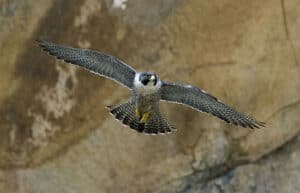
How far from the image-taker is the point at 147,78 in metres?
6.18

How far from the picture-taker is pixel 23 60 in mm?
7184

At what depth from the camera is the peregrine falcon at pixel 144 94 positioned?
6.29 m

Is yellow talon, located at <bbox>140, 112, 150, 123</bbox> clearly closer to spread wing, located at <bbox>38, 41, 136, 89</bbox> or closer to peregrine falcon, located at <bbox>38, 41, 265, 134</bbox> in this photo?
peregrine falcon, located at <bbox>38, 41, 265, 134</bbox>

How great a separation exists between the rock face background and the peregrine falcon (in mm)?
587

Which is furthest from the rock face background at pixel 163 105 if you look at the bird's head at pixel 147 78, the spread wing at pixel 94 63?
the bird's head at pixel 147 78

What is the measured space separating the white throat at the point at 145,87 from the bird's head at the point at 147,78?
1 centimetres

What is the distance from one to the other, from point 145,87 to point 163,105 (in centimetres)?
88

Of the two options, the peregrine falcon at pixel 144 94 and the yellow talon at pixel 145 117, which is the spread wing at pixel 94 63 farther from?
the yellow talon at pixel 145 117

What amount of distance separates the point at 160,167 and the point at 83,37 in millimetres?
1040

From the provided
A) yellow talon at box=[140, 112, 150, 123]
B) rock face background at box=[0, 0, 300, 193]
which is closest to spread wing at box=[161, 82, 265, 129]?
yellow talon at box=[140, 112, 150, 123]

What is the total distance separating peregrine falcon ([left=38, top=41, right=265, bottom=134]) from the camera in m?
6.29

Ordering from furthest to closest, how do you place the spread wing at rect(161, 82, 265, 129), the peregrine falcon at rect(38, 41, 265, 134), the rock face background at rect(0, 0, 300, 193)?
the rock face background at rect(0, 0, 300, 193)
the spread wing at rect(161, 82, 265, 129)
the peregrine falcon at rect(38, 41, 265, 134)

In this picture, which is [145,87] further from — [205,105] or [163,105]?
[163,105]

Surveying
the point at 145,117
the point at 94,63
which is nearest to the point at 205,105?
the point at 145,117
